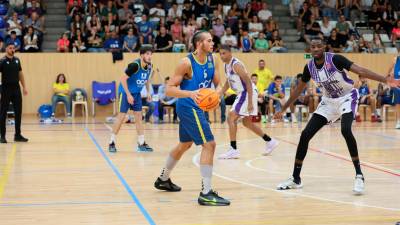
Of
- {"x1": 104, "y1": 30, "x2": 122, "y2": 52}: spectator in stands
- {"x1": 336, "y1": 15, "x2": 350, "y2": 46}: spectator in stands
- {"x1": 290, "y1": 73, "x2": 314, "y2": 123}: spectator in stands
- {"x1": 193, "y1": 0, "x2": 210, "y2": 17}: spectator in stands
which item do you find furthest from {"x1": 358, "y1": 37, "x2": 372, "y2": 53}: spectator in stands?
{"x1": 104, "y1": 30, "x2": 122, "y2": 52}: spectator in stands

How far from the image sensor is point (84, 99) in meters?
23.2

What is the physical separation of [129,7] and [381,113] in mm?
9861

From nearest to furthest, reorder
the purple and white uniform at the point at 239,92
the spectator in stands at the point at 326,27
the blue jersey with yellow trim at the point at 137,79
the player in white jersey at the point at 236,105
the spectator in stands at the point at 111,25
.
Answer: the player in white jersey at the point at 236,105, the purple and white uniform at the point at 239,92, the blue jersey with yellow trim at the point at 137,79, the spectator in stands at the point at 111,25, the spectator in stands at the point at 326,27

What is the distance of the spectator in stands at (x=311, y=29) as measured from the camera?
84.2 ft

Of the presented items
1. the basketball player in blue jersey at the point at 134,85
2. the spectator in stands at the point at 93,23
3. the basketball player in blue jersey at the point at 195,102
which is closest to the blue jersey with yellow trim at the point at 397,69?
the basketball player in blue jersey at the point at 134,85

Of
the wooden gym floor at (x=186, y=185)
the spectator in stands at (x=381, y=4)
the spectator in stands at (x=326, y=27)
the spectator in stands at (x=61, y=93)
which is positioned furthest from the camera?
the spectator in stands at (x=381, y=4)

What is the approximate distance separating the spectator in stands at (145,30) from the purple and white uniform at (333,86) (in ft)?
51.2

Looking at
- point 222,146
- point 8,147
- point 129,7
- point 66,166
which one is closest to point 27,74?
point 129,7

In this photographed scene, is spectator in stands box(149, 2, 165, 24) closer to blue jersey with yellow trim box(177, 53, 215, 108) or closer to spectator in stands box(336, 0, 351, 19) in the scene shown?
spectator in stands box(336, 0, 351, 19)

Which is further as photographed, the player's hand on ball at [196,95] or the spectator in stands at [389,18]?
the spectator in stands at [389,18]

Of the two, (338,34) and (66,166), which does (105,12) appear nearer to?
(338,34)

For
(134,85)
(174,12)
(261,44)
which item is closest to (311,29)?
(261,44)

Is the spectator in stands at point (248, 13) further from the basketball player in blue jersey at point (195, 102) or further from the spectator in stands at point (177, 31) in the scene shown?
the basketball player in blue jersey at point (195, 102)

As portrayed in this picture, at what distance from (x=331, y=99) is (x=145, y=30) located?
52.1 ft
